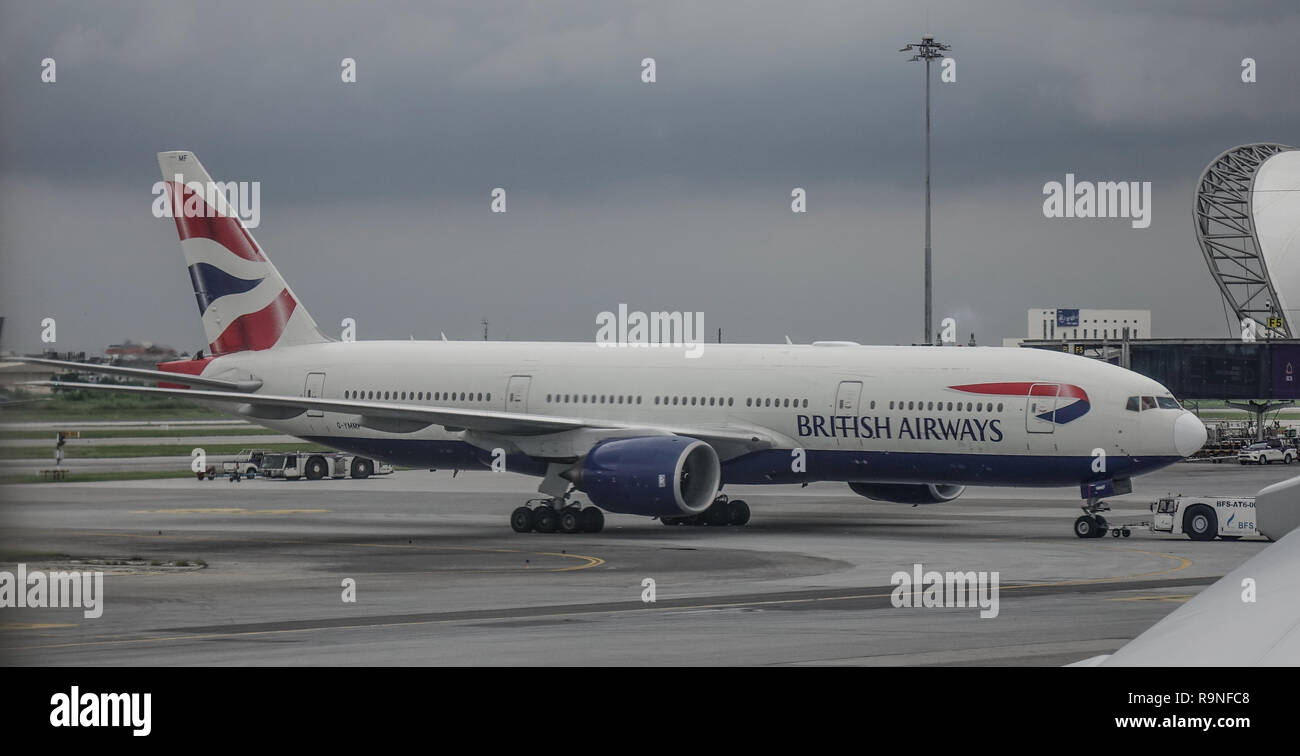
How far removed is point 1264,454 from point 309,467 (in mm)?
49736

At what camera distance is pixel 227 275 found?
49.7 meters

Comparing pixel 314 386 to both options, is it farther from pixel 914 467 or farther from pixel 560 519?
pixel 914 467

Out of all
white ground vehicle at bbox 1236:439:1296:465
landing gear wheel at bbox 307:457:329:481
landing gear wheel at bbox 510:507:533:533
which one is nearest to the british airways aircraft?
landing gear wheel at bbox 510:507:533:533

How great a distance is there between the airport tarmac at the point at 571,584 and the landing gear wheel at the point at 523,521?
0.70m

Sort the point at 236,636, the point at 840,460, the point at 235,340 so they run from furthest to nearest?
the point at 235,340
the point at 840,460
the point at 236,636

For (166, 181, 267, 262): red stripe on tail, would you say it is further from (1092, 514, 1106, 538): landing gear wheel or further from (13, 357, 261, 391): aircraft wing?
(1092, 514, 1106, 538): landing gear wheel

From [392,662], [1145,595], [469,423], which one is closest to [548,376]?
[469,423]

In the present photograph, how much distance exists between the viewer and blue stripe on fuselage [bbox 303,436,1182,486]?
123 feet

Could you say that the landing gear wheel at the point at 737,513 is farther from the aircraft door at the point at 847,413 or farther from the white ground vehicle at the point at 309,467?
the white ground vehicle at the point at 309,467

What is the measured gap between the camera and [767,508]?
50.4 metres
